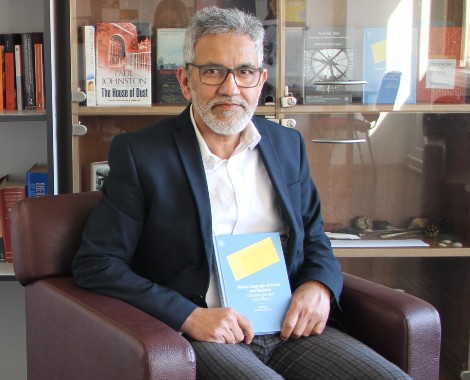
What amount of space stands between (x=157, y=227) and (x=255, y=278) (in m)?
0.27

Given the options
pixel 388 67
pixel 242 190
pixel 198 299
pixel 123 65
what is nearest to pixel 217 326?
pixel 198 299

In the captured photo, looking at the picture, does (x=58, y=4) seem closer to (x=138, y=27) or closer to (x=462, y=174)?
(x=138, y=27)

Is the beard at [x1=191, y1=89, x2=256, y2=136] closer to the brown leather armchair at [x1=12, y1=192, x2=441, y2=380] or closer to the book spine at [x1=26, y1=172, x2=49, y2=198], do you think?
the brown leather armchair at [x1=12, y1=192, x2=441, y2=380]

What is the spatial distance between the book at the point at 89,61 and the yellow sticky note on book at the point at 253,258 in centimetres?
97

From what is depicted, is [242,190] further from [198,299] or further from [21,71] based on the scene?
[21,71]

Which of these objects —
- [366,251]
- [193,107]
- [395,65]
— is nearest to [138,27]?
[193,107]

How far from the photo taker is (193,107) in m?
1.87

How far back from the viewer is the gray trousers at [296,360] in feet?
5.08

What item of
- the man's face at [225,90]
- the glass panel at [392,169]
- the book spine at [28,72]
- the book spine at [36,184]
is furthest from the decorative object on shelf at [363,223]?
the book spine at [28,72]

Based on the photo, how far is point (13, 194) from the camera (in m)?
2.53

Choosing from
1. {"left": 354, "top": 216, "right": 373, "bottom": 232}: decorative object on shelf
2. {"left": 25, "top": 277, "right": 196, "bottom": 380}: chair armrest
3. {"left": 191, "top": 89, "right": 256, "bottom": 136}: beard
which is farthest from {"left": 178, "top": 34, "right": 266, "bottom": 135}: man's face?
{"left": 354, "top": 216, "right": 373, "bottom": 232}: decorative object on shelf

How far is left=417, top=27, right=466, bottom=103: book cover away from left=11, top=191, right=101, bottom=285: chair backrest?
1.38 m

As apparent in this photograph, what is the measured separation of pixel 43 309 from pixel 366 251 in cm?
122

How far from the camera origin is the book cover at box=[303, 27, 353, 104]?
2555 mm
